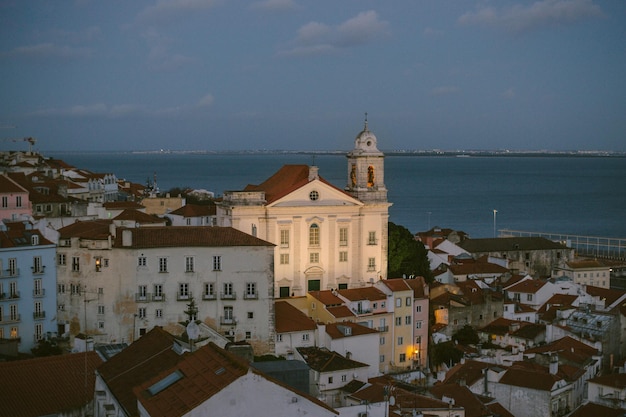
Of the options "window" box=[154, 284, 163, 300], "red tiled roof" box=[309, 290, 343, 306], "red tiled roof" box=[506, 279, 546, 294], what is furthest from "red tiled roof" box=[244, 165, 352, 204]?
"window" box=[154, 284, 163, 300]

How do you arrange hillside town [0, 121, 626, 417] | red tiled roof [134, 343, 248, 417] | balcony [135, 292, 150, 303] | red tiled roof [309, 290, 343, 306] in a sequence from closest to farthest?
red tiled roof [134, 343, 248, 417]
hillside town [0, 121, 626, 417]
balcony [135, 292, 150, 303]
red tiled roof [309, 290, 343, 306]

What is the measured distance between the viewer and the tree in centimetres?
4253

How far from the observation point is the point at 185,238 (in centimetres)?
2875

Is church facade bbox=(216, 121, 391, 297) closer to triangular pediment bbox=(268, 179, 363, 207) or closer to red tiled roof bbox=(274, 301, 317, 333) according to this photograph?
triangular pediment bbox=(268, 179, 363, 207)

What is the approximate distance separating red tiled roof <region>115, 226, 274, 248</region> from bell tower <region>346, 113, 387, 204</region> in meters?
13.9

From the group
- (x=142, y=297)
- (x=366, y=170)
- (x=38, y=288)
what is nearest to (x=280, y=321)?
(x=142, y=297)

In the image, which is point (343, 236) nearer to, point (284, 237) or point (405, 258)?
point (284, 237)

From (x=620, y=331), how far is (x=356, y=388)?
14780mm

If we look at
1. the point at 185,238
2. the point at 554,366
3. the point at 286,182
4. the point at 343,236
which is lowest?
the point at 554,366

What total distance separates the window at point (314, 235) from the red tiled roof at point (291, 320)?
802 centimetres

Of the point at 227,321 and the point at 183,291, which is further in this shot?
the point at 227,321

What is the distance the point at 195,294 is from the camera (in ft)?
93.6

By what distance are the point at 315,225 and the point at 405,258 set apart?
555 centimetres

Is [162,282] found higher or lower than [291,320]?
higher
